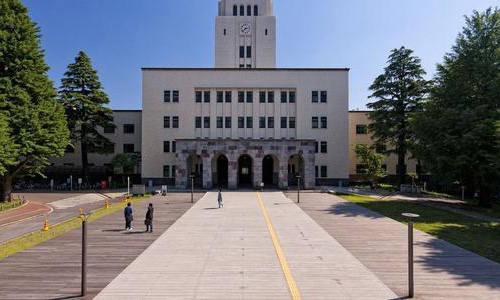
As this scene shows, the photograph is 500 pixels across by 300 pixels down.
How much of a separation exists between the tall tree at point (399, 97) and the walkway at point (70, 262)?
1438 inches

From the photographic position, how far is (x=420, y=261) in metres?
13.5

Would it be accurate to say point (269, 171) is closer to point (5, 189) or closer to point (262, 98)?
point (262, 98)

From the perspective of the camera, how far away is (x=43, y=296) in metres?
9.84

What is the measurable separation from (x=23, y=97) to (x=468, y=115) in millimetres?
41461

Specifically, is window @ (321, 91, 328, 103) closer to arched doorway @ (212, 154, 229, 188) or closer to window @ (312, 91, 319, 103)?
window @ (312, 91, 319, 103)

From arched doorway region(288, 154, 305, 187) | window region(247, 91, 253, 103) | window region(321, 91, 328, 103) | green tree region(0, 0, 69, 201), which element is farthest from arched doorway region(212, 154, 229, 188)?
green tree region(0, 0, 69, 201)

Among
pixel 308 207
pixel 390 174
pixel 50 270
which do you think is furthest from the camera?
pixel 390 174

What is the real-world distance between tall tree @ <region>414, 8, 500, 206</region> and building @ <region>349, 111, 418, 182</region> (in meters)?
22.0

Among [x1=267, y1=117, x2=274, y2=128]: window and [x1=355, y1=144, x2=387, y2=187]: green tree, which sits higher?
[x1=267, y1=117, x2=274, y2=128]: window

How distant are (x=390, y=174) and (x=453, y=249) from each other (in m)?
44.2

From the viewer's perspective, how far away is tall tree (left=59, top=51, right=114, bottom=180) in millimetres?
48531

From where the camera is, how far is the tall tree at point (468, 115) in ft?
90.1

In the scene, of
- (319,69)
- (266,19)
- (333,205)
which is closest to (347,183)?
(319,69)

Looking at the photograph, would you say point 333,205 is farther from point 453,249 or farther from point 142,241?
point 142,241
